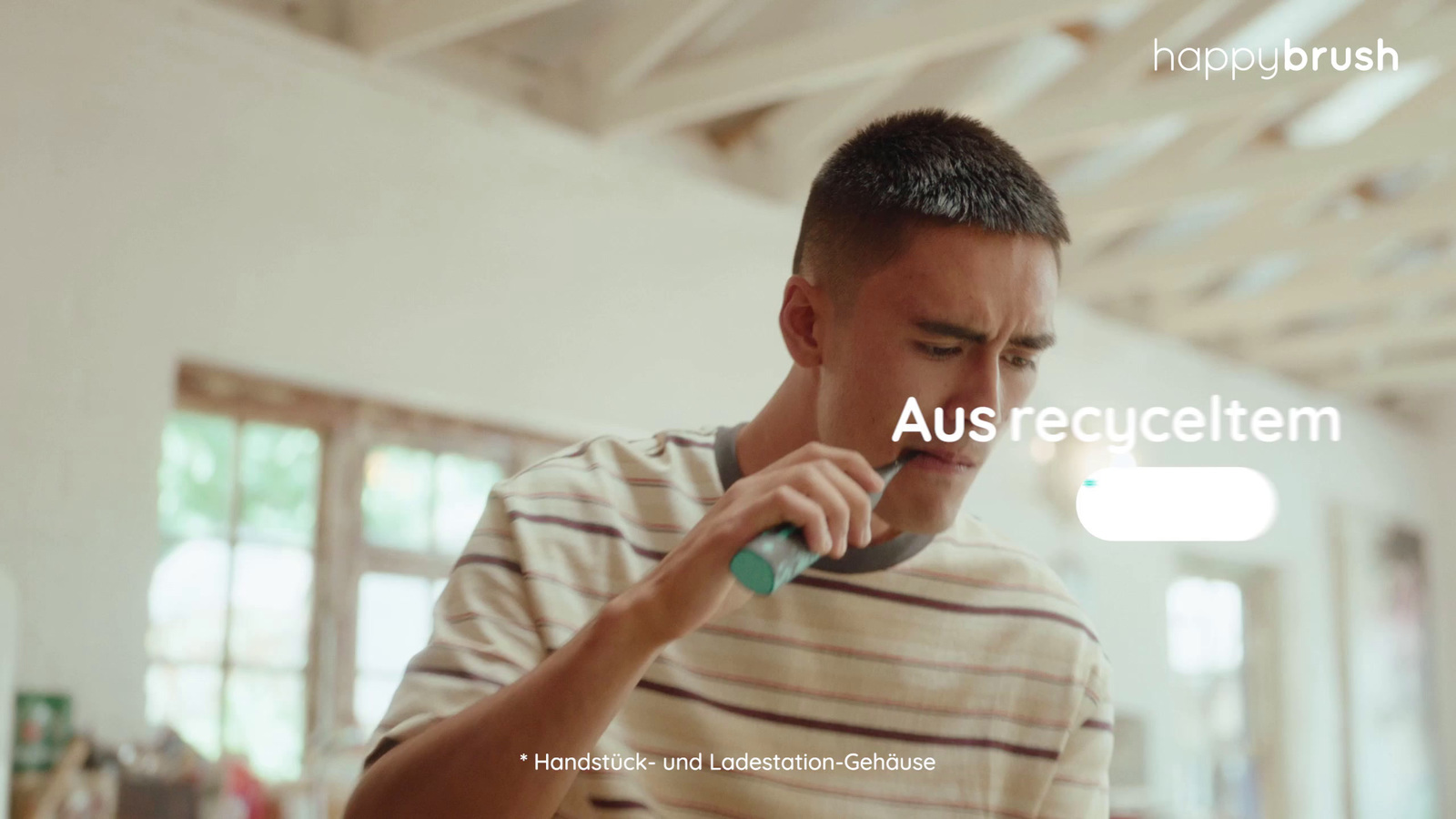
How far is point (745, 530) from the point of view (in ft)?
2.66

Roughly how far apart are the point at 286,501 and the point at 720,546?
9.42ft

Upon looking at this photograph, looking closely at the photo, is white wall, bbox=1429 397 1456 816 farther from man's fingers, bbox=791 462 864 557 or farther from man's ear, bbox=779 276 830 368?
man's fingers, bbox=791 462 864 557

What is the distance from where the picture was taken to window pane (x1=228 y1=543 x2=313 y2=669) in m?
3.37

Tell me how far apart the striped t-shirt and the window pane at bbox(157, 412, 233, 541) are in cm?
237

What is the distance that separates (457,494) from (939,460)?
2962 mm

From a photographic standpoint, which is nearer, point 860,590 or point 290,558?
point 860,590

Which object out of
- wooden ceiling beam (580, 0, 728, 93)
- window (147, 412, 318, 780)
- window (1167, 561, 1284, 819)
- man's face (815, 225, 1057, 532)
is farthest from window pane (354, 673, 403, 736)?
window (1167, 561, 1284, 819)

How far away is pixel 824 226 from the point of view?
1.17 m

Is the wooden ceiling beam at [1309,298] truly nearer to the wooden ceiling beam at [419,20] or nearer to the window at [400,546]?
the window at [400,546]

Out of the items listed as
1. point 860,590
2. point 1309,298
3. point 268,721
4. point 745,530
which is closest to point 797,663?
point 860,590

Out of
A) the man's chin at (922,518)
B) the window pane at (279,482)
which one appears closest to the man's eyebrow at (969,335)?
the man's chin at (922,518)

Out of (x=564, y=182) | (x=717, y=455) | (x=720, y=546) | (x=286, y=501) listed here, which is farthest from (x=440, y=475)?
(x=720, y=546)

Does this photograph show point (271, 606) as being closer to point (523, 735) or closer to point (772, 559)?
point (523, 735)

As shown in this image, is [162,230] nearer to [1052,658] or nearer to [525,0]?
[525,0]
